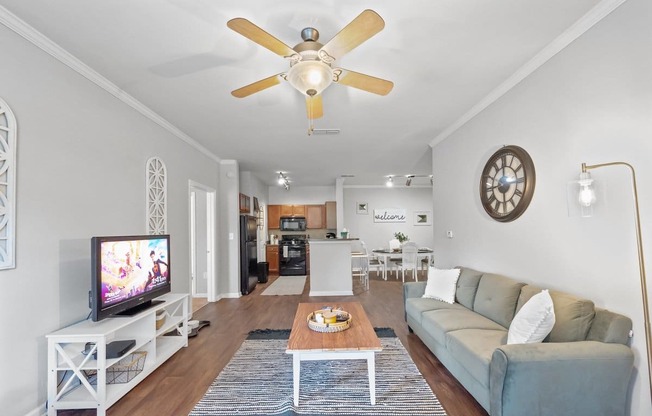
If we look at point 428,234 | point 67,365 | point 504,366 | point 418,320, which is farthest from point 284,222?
point 504,366

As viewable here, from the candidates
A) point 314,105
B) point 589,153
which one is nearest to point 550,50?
point 589,153

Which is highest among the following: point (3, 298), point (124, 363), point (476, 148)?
point (476, 148)

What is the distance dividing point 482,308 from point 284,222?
6.83m

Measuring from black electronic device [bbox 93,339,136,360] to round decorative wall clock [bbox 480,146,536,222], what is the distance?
3.54m

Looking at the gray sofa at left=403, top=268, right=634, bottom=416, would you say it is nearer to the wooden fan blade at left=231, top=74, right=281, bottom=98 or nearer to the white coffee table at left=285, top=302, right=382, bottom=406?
the white coffee table at left=285, top=302, right=382, bottom=406

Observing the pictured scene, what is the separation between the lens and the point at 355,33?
5.17ft

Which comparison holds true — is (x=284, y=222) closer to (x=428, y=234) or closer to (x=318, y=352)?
(x=428, y=234)

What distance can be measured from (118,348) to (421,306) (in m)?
2.80

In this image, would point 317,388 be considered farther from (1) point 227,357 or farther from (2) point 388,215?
(2) point 388,215

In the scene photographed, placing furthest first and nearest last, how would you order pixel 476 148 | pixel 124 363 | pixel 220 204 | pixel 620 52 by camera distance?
pixel 220 204
pixel 476 148
pixel 124 363
pixel 620 52

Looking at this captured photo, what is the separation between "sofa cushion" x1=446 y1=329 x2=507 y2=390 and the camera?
1957 millimetres

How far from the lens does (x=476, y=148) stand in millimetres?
3523

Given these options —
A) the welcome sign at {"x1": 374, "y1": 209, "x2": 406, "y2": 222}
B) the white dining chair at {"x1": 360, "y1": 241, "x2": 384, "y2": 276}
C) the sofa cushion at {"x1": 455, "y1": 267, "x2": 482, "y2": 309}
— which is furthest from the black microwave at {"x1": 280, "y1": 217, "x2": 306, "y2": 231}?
the sofa cushion at {"x1": 455, "y1": 267, "x2": 482, "y2": 309}

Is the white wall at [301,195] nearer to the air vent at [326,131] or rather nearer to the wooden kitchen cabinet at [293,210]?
the wooden kitchen cabinet at [293,210]
